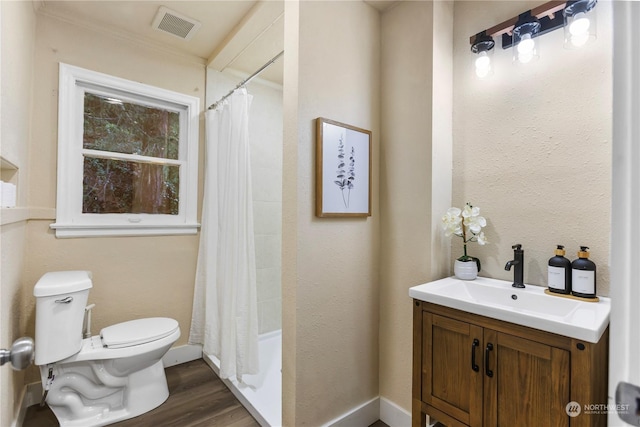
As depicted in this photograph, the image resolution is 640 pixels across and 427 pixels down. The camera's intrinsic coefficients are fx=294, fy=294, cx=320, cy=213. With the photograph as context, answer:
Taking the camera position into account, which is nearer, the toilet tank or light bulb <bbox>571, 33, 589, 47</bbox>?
light bulb <bbox>571, 33, 589, 47</bbox>

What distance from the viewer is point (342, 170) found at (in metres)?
1.62

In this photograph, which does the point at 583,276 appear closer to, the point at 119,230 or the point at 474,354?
the point at 474,354

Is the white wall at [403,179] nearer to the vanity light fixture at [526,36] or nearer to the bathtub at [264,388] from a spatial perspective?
the vanity light fixture at [526,36]

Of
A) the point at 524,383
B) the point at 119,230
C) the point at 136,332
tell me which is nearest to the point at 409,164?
the point at 524,383

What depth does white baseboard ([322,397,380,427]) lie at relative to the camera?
1.61 metres

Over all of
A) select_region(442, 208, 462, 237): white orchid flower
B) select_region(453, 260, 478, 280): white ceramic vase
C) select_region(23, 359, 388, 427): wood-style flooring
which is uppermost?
select_region(442, 208, 462, 237): white orchid flower

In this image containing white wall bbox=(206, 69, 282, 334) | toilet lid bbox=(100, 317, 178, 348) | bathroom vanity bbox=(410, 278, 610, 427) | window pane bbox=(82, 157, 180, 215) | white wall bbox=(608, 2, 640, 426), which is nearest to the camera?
white wall bbox=(608, 2, 640, 426)

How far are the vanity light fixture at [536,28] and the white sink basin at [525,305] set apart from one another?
110cm

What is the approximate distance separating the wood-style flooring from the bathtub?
0.19ft

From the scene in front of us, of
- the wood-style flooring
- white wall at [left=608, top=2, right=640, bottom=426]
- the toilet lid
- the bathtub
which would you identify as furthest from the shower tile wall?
white wall at [left=608, top=2, right=640, bottom=426]

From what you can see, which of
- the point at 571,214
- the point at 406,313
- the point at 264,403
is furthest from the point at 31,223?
the point at 571,214

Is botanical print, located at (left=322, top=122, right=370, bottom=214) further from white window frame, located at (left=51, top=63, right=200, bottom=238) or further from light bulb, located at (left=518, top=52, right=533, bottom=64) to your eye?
white window frame, located at (left=51, top=63, right=200, bottom=238)

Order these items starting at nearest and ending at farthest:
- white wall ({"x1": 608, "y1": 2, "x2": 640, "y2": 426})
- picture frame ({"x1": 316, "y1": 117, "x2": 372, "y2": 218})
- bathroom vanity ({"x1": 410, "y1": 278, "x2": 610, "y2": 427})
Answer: white wall ({"x1": 608, "y1": 2, "x2": 640, "y2": 426}), bathroom vanity ({"x1": 410, "y1": 278, "x2": 610, "y2": 427}), picture frame ({"x1": 316, "y1": 117, "x2": 372, "y2": 218})

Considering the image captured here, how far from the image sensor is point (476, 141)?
165 cm
